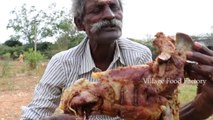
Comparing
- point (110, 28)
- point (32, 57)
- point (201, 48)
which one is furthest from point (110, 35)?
point (32, 57)

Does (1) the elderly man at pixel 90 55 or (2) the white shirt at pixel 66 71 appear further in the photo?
(2) the white shirt at pixel 66 71

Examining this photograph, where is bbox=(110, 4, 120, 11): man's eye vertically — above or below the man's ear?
above

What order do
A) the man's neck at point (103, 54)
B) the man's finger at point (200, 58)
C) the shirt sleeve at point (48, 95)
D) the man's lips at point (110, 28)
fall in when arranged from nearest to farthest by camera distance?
the man's finger at point (200, 58)
the man's lips at point (110, 28)
the man's neck at point (103, 54)
the shirt sleeve at point (48, 95)

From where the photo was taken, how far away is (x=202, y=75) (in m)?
1.50

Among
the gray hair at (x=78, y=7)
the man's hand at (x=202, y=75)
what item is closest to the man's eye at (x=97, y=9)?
the gray hair at (x=78, y=7)

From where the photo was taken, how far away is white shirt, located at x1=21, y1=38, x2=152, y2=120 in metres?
2.23

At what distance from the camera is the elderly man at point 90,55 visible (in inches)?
80.0

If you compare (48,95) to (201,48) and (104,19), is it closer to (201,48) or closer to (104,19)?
(104,19)

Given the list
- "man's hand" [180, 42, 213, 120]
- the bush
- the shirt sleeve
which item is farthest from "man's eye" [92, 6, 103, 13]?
the bush

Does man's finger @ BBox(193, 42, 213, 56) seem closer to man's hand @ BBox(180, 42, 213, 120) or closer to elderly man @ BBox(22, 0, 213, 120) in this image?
man's hand @ BBox(180, 42, 213, 120)

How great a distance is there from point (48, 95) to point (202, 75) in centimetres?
99

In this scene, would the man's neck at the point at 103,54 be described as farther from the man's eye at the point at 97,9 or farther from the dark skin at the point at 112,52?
the man's eye at the point at 97,9

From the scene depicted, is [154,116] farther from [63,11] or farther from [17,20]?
[17,20]

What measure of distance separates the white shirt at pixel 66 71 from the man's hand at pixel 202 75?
55cm
